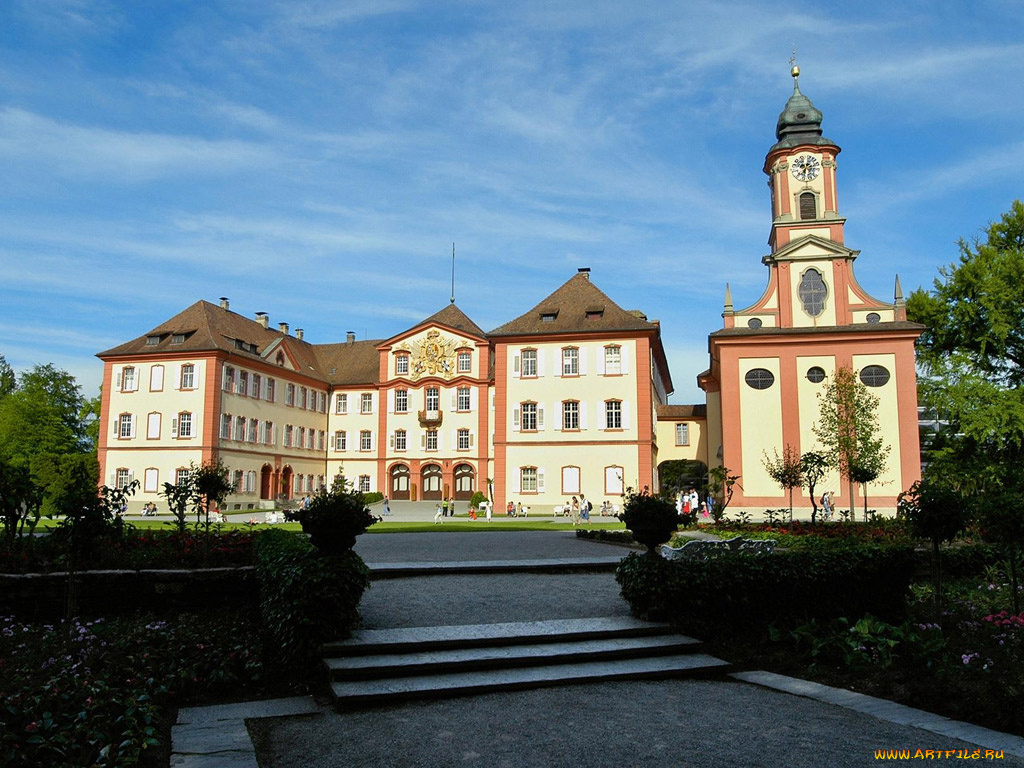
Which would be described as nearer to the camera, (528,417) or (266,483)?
(528,417)

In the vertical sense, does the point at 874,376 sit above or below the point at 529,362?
below

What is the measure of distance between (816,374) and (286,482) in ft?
115

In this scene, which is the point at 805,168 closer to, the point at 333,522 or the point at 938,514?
the point at 938,514

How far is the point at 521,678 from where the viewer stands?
22.6 ft

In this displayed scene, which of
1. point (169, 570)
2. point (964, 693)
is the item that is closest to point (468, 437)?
point (169, 570)

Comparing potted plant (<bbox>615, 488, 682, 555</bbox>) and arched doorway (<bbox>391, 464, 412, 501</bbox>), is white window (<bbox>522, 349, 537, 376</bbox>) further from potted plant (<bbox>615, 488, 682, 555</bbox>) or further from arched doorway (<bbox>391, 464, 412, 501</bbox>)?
potted plant (<bbox>615, 488, 682, 555</bbox>)

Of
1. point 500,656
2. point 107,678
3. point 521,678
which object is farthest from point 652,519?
point 107,678

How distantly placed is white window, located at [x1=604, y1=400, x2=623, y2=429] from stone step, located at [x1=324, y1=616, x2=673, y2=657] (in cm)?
3527

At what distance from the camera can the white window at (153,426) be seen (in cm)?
4862

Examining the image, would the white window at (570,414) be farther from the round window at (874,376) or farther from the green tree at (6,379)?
the green tree at (6,379)

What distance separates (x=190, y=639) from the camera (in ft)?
25.4

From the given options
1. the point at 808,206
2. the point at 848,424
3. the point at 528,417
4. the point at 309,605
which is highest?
the point at 808,206

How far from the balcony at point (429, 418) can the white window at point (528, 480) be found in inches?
464

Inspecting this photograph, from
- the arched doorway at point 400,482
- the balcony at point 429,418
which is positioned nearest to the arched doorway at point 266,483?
the arched doorway at point 400,482
